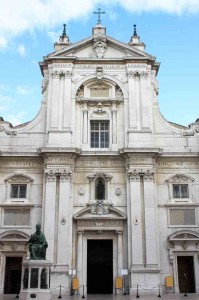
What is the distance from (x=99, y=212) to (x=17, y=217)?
4886 millimetres

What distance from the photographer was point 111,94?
27.0m

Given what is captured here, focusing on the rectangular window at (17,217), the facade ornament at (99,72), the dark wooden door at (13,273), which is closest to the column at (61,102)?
the facade ornament at (99,72)

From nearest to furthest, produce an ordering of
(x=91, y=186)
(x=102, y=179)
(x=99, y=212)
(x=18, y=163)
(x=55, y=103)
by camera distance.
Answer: (x=99, y=212) → (x=91, y=186) → (x=102, y=179) → (x=18, y=163) → (x=55, y=103)

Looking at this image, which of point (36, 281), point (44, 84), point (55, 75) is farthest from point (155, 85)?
point (36, 281)

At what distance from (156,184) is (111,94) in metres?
6.64

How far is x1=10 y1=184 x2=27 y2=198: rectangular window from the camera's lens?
82.0 ft

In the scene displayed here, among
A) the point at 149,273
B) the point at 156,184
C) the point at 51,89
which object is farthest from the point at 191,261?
the point at 51,89

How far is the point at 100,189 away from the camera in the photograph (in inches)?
986

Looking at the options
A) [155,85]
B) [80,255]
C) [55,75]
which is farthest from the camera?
[155,85]

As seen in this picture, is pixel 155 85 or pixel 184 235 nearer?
pixel 184 235

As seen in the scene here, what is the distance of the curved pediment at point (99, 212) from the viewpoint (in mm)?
23922

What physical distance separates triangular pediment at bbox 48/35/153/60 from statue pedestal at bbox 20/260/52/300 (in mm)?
14419

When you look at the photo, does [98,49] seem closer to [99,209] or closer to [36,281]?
[99,209]

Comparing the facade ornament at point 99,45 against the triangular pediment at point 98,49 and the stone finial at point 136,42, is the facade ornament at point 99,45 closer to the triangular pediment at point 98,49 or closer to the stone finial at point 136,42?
the triangular pediment at point 98,49
